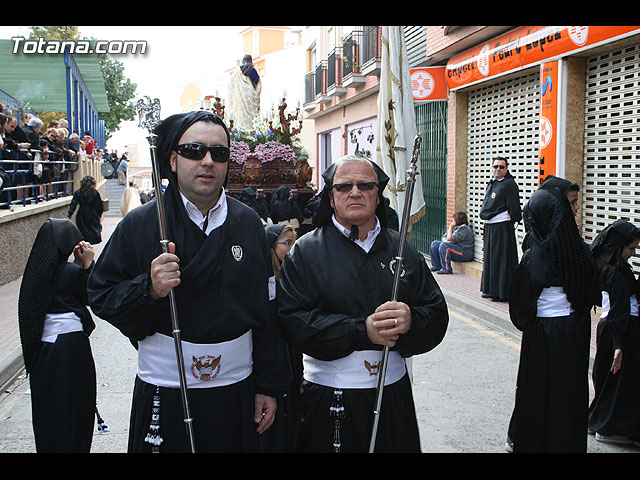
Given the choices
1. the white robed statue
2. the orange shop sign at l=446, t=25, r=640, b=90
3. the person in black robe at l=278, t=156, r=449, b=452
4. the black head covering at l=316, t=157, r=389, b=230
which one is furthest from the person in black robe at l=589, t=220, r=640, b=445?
the white robed statue

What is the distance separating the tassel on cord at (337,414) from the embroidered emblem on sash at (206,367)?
56 cm

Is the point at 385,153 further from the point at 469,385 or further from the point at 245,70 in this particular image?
the point at 245,70

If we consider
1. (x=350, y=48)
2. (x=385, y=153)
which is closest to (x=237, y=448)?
(x=385, y=153)

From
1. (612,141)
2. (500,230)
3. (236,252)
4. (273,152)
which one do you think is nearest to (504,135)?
(500,230)

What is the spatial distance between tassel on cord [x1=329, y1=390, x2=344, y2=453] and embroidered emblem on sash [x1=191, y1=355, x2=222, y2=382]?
0.56m

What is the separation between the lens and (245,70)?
427 inches

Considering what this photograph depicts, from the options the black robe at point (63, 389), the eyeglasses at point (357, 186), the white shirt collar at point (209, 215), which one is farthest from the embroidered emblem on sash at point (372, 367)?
the black robe at point (63, 389)

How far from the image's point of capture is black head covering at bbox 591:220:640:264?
4.57 metres

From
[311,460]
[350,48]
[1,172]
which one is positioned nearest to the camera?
[311,460]

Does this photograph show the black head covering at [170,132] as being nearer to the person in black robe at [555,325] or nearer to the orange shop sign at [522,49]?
the person in black robe at [555,325]

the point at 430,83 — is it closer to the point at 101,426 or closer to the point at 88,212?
the point at 88,212

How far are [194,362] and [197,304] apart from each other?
0.81ft

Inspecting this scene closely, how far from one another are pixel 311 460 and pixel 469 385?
384cm

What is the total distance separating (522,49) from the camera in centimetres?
1036
